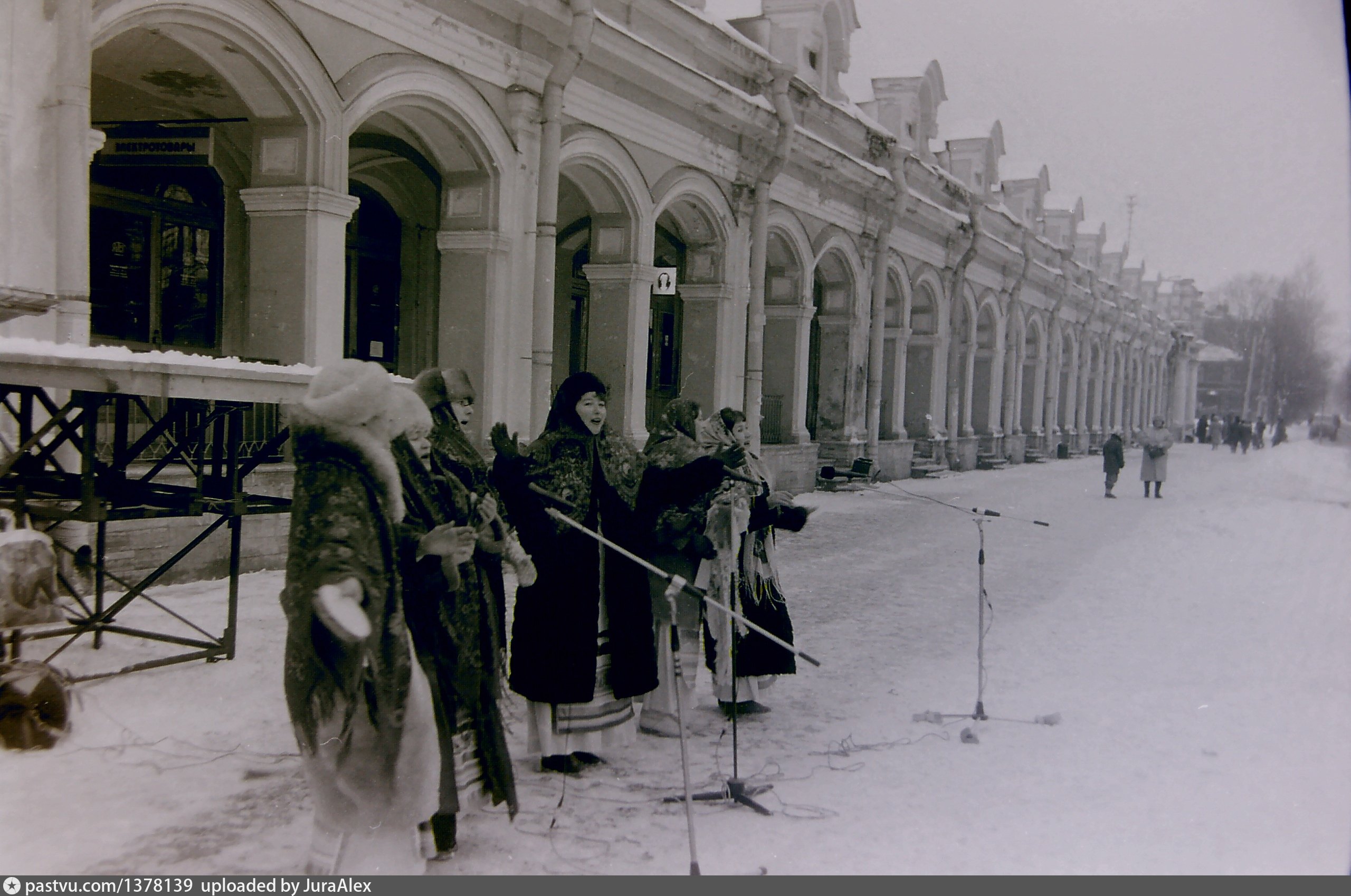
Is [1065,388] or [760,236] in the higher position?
[760,236]

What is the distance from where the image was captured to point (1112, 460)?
18719mm

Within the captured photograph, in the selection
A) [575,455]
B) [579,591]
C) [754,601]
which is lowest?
[754,601]

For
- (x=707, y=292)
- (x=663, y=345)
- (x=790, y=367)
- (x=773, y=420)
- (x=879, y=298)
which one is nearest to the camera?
(x=707, y=292)

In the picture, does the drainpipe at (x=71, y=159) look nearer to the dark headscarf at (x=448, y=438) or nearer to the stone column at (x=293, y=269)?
the stone column at (x=293, y=269)

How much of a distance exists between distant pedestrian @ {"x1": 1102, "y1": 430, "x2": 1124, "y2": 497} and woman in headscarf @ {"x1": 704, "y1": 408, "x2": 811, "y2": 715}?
1496 cm

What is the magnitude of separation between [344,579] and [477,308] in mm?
6873

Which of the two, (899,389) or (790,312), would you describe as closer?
(790,312)

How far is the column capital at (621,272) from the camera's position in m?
11.6

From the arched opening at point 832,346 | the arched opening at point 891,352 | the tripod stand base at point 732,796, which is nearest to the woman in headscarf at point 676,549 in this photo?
the tripod stand base at point 732,796

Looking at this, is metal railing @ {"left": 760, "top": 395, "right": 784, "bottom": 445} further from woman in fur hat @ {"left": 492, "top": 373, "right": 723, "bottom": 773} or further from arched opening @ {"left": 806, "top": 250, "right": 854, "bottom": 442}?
woman in fur hat @ {"left": 492, "top": 373, "right": 723, "bottom": 773}

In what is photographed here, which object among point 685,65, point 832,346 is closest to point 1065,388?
point 832,346

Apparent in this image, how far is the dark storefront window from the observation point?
9.12m

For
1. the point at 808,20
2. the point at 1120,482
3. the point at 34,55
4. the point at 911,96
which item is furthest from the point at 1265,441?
the point at 34,55

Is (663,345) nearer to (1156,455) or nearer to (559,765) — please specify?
(1156,455)
